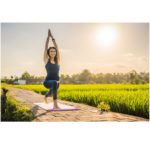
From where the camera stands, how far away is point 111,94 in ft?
→ 24.0

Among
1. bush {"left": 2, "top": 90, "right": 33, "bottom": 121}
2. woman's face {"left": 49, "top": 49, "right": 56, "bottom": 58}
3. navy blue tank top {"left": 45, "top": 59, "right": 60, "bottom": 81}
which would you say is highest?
woman's face {"left": 49, "top": 49, "right": 56, "bottom": 58}

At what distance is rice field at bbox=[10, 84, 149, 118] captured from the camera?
23.4ft

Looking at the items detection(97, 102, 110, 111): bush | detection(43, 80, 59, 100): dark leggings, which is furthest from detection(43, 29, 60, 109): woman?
detection(97, 102, 110, 111): bush

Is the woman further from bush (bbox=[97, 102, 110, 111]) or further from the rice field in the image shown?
bush (bbox=[97, 102, 110, 111])

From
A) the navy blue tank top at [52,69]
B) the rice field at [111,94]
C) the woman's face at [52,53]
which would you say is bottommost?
the rice field at [111,94]

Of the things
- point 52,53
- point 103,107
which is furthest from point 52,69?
point 103,107

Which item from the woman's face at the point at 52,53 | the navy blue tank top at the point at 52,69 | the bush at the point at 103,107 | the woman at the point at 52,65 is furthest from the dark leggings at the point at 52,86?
the bush at the point at 103,107

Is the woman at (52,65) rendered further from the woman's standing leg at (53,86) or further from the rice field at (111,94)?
the rice field at (111,94)

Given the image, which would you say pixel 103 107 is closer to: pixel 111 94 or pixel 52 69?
pixel 111 94

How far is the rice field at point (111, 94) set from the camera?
7117 millimetres

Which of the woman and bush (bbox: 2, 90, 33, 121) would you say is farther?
the woman
